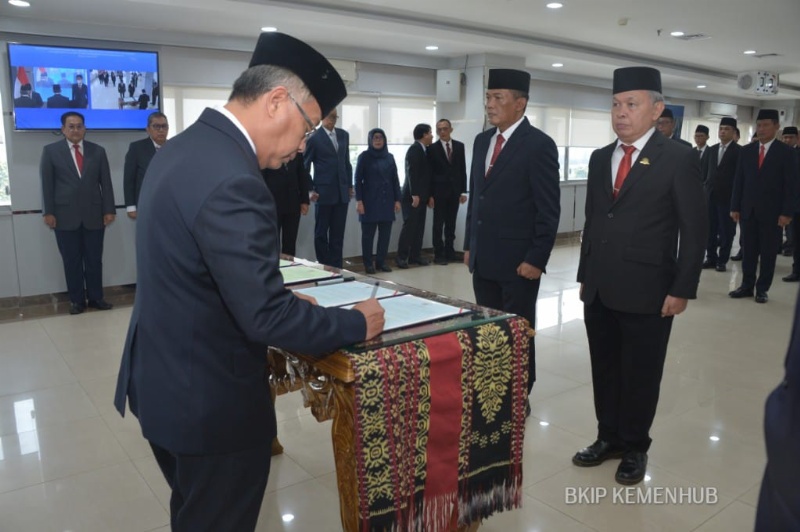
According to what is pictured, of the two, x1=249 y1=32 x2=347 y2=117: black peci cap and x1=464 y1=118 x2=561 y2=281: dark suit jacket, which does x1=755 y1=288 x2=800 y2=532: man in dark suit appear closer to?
x1=249 y1=32 x2=347 y2=117: black peci cap

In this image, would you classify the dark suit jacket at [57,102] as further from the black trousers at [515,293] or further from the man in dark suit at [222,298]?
the man in dark suit at [222,298]

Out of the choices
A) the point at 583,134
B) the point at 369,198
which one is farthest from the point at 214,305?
the point at 583,134

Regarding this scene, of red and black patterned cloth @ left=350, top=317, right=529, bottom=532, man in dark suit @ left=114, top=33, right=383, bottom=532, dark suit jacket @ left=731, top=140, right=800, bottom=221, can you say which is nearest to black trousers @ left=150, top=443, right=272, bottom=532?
man in dark suit @ left=114, top=33, right=383, bottom=532

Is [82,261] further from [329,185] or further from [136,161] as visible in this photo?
[329,185]

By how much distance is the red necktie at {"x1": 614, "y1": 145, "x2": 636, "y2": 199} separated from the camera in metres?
2.62

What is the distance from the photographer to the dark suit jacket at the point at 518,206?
9.87 ft

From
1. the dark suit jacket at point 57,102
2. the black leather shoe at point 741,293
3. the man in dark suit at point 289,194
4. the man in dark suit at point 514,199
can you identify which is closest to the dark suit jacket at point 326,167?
the man in dark suit at point 289,194

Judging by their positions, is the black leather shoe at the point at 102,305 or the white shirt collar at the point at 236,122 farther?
the black leather shoe at the point at 102,305

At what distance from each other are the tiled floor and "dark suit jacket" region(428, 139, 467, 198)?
3.22 m

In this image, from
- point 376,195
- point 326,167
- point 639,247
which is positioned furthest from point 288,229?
point 639,247

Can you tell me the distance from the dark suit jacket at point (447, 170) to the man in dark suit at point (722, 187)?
2.87 metres

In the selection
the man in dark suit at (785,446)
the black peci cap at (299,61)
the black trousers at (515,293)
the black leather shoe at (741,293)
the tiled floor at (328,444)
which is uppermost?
the black peci cap at (299,61)

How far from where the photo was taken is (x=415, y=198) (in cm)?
754

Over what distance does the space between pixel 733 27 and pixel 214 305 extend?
752 centimetres
